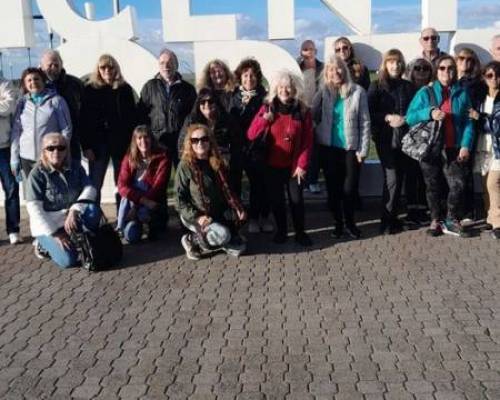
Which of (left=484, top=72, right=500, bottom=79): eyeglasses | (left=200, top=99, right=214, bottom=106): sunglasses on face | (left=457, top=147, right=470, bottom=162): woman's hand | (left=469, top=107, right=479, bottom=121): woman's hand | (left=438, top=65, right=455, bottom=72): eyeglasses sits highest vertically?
(left=438, top=65, right=455, bottom=72): eyeglasses

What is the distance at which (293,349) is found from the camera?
13.1ft

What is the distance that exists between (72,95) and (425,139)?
3.51m

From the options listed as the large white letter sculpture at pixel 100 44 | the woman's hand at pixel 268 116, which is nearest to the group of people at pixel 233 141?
the woman's hand at pixel 268 116

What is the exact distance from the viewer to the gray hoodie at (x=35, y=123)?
6.11 metres

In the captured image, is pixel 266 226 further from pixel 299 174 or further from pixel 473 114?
pixel 473 114

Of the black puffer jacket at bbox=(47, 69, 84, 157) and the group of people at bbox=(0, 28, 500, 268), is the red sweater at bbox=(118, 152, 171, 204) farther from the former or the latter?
the black puffer jacket at bbox=(47, 69, 84, 157)

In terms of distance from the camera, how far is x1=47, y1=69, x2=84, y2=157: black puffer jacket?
641 centimetres

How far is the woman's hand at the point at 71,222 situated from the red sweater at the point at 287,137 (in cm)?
176

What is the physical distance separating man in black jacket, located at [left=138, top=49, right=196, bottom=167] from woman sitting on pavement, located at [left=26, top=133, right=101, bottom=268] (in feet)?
3.31

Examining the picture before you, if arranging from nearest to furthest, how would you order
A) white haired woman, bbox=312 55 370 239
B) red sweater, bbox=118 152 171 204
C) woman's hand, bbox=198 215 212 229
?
1. woman's hand, bbox=198 215 212 229
2. white haired woman, bbox=312 55 370 239
3. red sweater, bbox=118 152 171 204

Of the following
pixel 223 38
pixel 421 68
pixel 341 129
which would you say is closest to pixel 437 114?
pixel 421 68

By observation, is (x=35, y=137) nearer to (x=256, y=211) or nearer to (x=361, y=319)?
(x=256, y=211)

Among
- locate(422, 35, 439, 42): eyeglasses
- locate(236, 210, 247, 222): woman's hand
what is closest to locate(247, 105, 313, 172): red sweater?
locate(236, 210, 247, 222): woman's hand

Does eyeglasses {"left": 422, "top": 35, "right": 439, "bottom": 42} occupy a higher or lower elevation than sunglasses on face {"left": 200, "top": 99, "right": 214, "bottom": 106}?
higher
